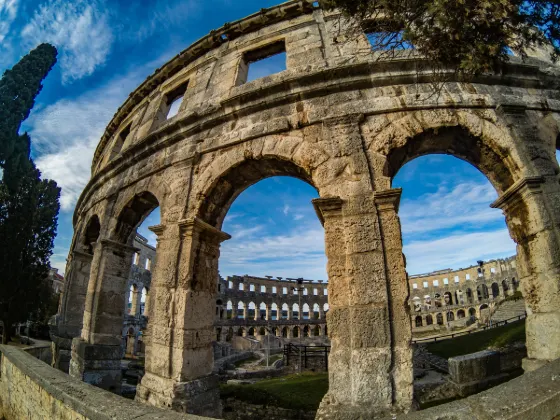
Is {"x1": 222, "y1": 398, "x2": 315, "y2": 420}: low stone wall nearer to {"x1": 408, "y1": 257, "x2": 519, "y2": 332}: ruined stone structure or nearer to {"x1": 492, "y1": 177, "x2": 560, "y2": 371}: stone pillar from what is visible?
{"x1": 492, "y1": 177, "x2": 560, "y2": 371}: stone pillar

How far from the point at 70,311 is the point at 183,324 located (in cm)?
659

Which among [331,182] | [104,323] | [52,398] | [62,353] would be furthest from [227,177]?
[62,353]

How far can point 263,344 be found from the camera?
1163 inches

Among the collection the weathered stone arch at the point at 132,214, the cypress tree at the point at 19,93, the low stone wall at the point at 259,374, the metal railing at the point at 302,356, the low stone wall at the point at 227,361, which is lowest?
the low stone wall at the point at 227,361

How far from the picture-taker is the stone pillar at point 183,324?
4430 millimetres

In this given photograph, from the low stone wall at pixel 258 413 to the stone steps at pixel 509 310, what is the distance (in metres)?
→ 27.8

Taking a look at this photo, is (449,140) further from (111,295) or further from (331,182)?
(111,295)

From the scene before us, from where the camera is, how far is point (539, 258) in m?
4.07

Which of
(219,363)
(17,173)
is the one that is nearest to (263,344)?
(219,363)

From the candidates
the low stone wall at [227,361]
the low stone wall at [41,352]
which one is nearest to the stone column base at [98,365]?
the low stone wall at [41,352]

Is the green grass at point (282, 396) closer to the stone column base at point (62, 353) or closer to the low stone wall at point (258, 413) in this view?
the low stone wall at point (258, 413)

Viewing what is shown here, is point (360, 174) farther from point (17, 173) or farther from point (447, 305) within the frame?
point (447, 305)

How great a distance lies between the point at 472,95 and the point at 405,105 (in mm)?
1299

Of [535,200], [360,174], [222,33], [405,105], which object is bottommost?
[535,200]
